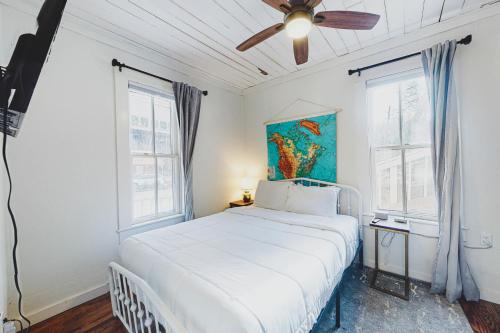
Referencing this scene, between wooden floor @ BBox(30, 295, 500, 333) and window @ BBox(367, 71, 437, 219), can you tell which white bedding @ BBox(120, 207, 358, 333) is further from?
window @ BBox(367, 71, 437, 219)

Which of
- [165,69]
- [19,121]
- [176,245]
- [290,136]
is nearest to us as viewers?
[19,121]

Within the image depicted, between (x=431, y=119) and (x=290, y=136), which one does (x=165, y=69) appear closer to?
(x=290, y=136)

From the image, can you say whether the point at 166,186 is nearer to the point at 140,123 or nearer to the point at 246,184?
the point at 140,123

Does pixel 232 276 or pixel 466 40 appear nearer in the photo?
pixel 232 276

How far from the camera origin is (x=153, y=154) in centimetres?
271

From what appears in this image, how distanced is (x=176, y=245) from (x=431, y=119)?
269 cm

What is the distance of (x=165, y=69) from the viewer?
2787 mm

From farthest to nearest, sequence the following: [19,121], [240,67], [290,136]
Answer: [290,136], [240,67], [19,121]

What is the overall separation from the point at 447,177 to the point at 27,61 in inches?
119

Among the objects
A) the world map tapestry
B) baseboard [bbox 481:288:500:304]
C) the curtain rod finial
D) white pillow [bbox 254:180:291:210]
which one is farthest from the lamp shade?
the curtain rod finial

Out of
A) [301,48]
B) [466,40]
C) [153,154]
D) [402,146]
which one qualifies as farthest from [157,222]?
[466,40]

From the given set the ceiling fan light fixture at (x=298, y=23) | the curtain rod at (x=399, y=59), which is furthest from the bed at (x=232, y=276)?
the curtain rod at (x=399, y=59)

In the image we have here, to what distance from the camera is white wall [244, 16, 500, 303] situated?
76.9 inches

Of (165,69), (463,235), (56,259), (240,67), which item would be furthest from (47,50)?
(463,235)
